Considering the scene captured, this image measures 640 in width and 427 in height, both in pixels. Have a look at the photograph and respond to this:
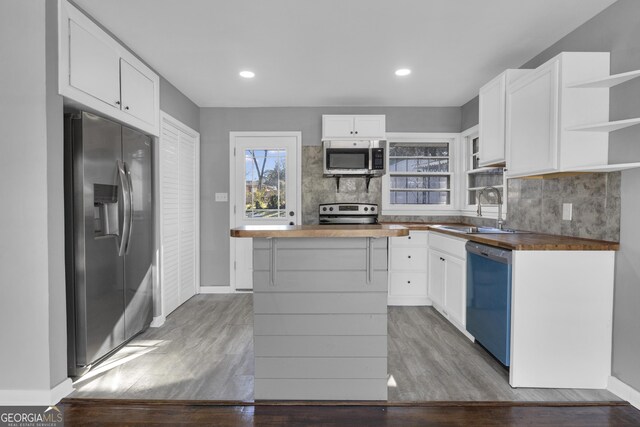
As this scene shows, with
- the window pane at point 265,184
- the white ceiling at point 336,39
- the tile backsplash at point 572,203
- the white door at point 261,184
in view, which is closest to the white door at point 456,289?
the tile backsplash at point 572,203

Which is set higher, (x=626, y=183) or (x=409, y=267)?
(x=626, y=183)

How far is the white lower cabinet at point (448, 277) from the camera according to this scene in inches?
111

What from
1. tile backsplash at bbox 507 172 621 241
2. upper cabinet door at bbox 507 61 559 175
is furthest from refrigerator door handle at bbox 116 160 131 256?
tile backsplash at bbox 507 172 621 241

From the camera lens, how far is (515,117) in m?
2.47

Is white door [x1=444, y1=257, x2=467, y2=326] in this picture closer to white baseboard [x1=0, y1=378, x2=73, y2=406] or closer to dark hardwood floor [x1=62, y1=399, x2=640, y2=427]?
dark hardwood floor [x1=62, y1=399, x2=640, y2=427]

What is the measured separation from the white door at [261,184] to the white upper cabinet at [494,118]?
2171 millimetres

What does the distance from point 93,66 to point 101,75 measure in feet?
0.27

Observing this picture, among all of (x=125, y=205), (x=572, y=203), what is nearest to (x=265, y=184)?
(x=125, y=205)

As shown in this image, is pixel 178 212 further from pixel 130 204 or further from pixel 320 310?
pixel 320 310

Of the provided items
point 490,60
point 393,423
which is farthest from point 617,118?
point 393,423

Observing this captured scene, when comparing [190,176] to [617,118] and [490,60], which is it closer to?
[490,60]

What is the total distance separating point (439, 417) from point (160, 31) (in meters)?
3.11

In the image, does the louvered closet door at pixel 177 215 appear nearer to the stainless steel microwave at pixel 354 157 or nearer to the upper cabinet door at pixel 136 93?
the upper cabinet door at pixel 136 93

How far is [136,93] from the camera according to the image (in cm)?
277
